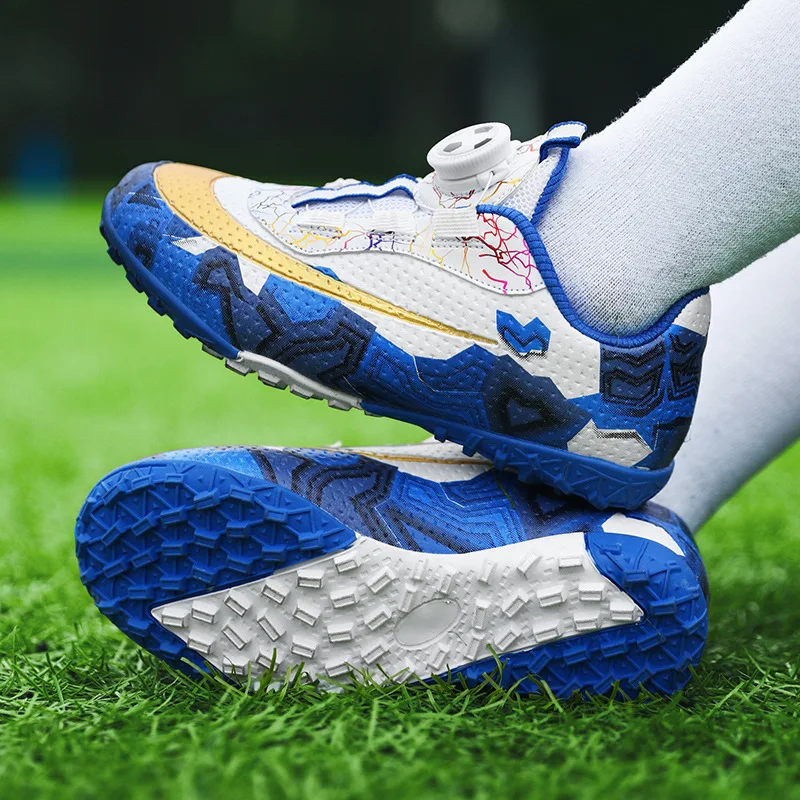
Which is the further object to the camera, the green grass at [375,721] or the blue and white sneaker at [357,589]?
the blue and white sneaker at [357,589]

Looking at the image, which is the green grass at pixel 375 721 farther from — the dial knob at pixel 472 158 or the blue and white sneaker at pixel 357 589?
the dial knob at pixel 472 158

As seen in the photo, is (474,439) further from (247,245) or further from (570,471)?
(247,245)

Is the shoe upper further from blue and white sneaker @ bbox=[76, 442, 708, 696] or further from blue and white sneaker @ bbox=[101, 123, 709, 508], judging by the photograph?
blue and white sneaker @ bbox=[76, 442, 708, 696]

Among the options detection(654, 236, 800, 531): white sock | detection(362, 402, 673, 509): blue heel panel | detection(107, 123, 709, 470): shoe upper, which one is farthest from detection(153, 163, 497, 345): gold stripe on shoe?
detection(654, 236, 800, 531): white sock

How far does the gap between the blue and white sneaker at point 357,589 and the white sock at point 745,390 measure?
272 mm

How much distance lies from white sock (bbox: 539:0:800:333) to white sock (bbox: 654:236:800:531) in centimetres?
25

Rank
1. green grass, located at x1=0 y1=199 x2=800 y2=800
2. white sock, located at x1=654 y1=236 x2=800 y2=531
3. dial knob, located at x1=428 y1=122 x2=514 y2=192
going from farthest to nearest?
white sock, located at x1=654 y1=236 x2=800 y2=531, dial knob, located at x1=428 y1=122 x2=514 y2=192, green grass, located at x1=0 y1=199 x2=800 y2=800

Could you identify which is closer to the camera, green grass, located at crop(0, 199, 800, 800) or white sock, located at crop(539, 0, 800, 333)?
green grass, located at crop(0, 199, 800, 800)

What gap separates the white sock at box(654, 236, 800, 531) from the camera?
4.39 ft

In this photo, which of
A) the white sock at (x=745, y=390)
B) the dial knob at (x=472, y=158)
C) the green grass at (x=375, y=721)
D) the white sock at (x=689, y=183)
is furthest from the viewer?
the white sock at (x=745, y=390)

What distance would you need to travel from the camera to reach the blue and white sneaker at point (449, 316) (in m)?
1.12

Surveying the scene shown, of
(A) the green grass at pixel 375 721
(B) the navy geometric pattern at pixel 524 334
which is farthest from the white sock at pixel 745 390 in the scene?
(B) the navy geometric pattern at pixel 524 334

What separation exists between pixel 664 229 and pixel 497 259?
18 cm

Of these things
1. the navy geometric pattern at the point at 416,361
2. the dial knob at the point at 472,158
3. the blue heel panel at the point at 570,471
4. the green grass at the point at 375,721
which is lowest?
the green grass at the point at 375,721
